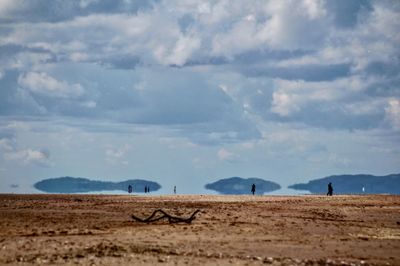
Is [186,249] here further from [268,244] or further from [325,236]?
[325,236]

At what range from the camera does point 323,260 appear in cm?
2552

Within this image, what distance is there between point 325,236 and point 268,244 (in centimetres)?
543

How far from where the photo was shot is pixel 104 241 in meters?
30.0

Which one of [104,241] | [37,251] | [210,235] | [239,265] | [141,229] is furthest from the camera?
[141,229]

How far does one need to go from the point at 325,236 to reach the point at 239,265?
11.6 meters

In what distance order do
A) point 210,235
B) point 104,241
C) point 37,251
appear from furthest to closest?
point 210,235
point 104,241
point 37,251

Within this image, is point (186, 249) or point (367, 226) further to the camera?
point (367, 226)

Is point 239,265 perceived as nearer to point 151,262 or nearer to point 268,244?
point 151,262

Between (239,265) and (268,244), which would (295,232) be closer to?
(268,244)

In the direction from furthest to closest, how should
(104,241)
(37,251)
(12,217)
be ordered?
(12,217)
(104,241)
(37,251)

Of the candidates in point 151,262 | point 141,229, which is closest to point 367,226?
point 141,229

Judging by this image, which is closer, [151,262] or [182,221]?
[151,262]

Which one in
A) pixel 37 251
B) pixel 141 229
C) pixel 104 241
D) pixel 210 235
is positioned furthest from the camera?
pixel 141 229

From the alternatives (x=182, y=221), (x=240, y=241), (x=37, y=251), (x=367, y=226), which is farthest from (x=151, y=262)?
(x=367, y=226)
